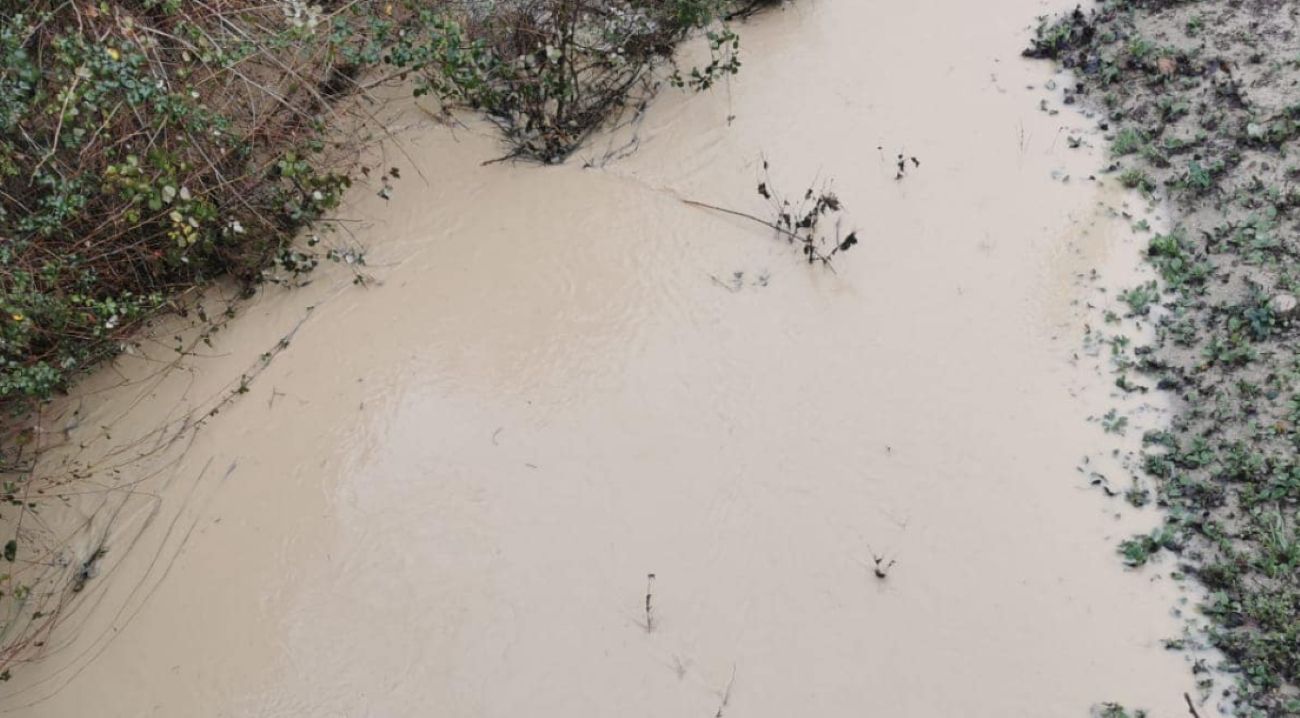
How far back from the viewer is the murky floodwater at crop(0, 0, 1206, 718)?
3240 mm

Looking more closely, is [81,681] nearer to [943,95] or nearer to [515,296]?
[515,296]

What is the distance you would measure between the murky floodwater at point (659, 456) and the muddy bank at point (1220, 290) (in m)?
0.18

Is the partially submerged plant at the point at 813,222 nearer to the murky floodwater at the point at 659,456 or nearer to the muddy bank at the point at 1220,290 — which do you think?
the murky floodwater at the point at 659,456

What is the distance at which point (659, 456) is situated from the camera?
3.80 meters

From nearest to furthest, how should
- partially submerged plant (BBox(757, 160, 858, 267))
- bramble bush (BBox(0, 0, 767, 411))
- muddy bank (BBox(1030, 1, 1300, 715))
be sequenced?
muddy bank (BBox(1030, 1, 1300, 715)), bramble bush (BBox(0, 0, 767, 411)), partially submerged plant (BBox(757, 160, 858, 267))

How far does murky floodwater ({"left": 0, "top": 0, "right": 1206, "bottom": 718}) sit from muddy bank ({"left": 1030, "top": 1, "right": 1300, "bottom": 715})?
0.59 feet

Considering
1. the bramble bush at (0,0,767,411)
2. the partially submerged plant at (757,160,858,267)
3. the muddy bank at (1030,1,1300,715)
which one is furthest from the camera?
the partially submerged plant at (757,160,858,267)

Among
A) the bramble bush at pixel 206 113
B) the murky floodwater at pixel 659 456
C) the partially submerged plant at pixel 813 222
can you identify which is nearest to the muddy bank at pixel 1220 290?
the murky floodwater at pixel 659 456

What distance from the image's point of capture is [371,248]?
4.64m

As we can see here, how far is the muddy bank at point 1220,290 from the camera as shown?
10.3 ft

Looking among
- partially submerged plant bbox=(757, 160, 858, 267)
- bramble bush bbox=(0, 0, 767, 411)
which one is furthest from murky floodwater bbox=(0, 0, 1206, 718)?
bramble bush bbox=(0, 0, 767, 411)

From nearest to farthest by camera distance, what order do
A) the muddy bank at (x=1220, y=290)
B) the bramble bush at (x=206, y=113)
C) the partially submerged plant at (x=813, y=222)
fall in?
the muddy bank at (x=1220, y=290)
the bramble bush at (x=206, y=113)
the partially submerged plant at (x=813, y=222)

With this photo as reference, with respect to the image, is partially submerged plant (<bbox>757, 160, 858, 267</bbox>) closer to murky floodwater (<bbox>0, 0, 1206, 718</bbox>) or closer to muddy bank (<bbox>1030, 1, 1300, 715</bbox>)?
murky floodwater (<bbox>0, 0, 1206, 718</bbox>)

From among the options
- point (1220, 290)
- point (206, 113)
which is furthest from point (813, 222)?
point (206, 113)
